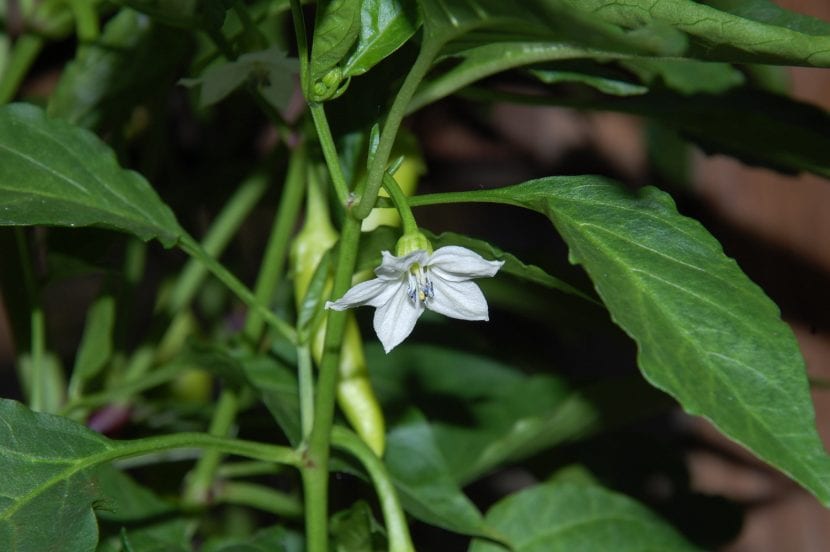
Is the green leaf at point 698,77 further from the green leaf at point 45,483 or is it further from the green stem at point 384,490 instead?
the green leaf at point 45,483

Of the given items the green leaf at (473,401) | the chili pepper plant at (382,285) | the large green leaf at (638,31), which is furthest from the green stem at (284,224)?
the large green leaf at (638,31)

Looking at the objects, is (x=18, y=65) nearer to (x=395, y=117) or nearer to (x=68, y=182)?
(x=68, y=182)

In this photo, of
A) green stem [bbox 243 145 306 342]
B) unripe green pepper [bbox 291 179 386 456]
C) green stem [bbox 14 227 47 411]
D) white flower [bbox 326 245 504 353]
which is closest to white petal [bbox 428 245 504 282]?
white flower [bbox 326 245 504 353]

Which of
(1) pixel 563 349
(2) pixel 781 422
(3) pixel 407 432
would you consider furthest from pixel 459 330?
(2) pixel 781 422

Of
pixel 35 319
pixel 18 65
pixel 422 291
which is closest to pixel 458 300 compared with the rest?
pixel 422 291

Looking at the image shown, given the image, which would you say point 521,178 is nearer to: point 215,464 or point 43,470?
point 215,464

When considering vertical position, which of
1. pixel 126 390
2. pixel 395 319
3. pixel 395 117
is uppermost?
pixel 395 117
